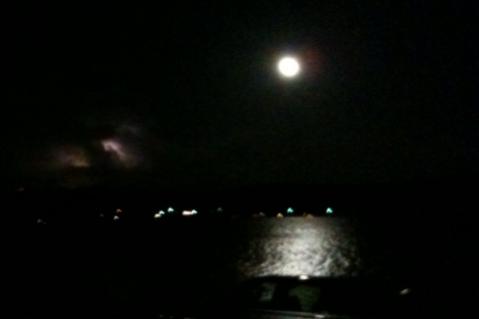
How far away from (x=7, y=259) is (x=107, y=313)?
4890 cm

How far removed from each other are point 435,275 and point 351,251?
28.1 metres

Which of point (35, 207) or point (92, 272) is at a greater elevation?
point (35, 207)

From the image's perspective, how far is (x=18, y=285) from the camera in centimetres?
3575

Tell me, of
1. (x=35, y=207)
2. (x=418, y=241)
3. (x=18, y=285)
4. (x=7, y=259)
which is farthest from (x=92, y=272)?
(x=35, y=207)

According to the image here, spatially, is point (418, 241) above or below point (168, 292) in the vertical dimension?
above

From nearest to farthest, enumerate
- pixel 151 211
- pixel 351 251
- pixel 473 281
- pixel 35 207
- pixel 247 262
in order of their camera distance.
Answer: pixel 473 281
pixel 247 262
pixel 351 251
pixel 35 207
pixel 151 211

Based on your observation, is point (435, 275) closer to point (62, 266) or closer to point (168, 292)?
point (168, 292)

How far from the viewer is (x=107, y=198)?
168 metres

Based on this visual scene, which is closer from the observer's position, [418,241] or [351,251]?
[351,251]

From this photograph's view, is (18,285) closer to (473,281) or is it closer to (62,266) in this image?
(62,266)

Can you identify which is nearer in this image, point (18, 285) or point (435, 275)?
point (18, 285)

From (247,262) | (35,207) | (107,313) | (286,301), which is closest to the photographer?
(286,301)

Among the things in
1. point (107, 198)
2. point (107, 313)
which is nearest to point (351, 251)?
point (107, 313)

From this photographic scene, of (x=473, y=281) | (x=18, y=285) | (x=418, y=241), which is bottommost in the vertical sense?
(x=18, y=285)
